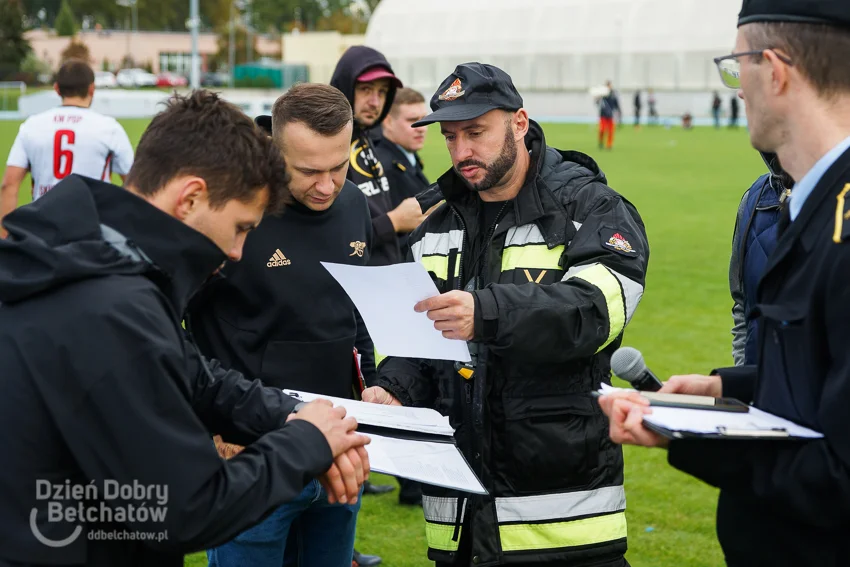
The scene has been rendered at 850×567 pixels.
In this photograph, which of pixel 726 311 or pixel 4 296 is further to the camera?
pixel 726 311

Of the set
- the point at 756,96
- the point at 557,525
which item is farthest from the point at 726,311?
the point at 756,96

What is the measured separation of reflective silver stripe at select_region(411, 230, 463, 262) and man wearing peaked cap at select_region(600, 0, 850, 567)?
1420 millimetres

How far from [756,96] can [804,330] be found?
552 millimetres

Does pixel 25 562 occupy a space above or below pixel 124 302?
below

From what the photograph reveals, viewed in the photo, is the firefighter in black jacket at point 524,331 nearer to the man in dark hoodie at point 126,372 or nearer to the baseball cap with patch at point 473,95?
the baseball cap with patch at point 473,95

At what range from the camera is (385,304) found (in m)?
3.32

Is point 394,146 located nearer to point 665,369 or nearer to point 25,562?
point 665,369

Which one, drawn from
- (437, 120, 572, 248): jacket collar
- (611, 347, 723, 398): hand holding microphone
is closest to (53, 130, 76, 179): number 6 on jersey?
(437, 120, 572, 248): jacket collar

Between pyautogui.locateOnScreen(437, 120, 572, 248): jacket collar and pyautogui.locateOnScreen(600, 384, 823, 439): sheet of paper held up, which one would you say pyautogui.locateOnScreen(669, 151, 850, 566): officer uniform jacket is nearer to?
pyautogui.locateOnScreen(600, 384, 823, 439): sheet of paper held up

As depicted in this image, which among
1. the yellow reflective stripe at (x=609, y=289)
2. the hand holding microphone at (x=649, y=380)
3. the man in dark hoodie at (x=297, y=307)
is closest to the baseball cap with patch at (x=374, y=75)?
the man in dark hoodie at (x=297, y=307)

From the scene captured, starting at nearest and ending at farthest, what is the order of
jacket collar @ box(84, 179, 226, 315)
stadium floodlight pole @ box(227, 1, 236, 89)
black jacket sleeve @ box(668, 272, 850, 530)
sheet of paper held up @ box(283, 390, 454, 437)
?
1. black jacket sleeve @ box(668, 272, 850, 530)
2. jacket collar @ box(84, 179, 226, 315)
3. sheet of paper held up @ box(283, 390, 454, 437)
4. stadium floodlight pole @ box(227, 1, 236, 89)

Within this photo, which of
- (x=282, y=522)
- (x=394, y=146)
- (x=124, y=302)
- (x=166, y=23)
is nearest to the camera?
(x=124, y=302)

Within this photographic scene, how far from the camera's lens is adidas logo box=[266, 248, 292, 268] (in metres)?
3.70

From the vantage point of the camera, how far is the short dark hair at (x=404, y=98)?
24.1 feet
